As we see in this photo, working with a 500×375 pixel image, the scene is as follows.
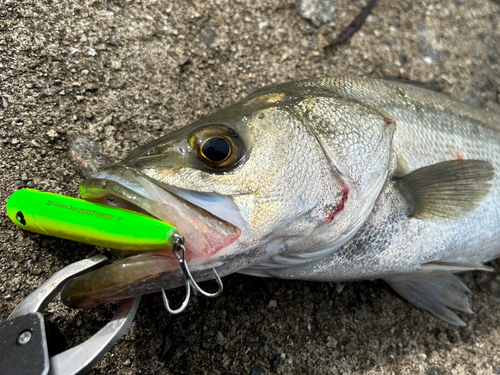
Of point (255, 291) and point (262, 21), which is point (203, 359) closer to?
point (255, 291)

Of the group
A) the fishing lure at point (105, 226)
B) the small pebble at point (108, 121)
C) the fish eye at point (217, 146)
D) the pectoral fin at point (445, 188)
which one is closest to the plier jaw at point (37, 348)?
the fishing lure at point (105, 226)

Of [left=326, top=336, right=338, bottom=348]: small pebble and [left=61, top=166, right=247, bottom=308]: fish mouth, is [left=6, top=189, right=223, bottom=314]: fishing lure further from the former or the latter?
[left=326, top=336, right=338, bottom=348]: small pebble

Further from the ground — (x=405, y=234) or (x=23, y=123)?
(x=23, y=123)

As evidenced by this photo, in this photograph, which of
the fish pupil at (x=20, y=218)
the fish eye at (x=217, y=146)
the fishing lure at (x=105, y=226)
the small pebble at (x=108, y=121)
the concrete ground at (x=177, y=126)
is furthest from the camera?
the small pebble at (x=108, y=121)

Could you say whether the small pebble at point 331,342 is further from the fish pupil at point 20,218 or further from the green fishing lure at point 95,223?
the fish pupil at point 20,218

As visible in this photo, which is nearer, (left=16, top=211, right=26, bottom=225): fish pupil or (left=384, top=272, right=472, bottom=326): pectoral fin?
(left=16, top=211, right=26, bottom=225): fish pupil

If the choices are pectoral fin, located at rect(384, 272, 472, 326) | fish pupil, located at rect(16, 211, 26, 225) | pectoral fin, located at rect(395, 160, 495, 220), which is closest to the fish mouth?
fish pupil, located at rect(16, 211, 26, 225)

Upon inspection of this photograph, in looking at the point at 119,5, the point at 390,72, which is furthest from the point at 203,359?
the point at 390,72
